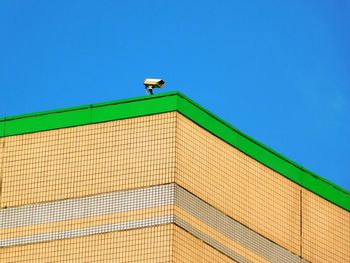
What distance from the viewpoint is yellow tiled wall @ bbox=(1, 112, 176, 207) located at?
83.1 metres

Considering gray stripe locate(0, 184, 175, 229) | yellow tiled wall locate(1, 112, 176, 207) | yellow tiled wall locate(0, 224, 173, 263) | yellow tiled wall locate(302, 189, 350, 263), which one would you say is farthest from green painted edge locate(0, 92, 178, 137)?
yellow tiled wall locate(302, 189, 350, 263)

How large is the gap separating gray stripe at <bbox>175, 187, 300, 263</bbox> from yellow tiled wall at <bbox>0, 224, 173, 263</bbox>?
1.96 meters

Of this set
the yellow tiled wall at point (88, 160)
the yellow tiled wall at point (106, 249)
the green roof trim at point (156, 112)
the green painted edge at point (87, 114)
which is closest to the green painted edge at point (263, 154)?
the green roof trim at point (156, 112)

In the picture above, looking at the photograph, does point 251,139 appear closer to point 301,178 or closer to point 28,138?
point 301,178

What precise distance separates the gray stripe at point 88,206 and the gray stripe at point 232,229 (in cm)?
98

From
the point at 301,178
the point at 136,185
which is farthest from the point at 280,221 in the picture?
the point at 136,185

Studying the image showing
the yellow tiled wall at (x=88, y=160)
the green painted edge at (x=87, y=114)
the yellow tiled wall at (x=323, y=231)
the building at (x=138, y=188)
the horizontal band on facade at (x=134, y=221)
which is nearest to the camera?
the horizontal band on facade at (x=134, y=221)

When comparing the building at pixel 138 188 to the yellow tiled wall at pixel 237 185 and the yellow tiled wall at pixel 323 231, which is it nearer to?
the yellow tiled wall at pixel 237 185

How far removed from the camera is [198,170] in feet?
276

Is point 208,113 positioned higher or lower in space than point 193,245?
higher

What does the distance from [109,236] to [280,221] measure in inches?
389

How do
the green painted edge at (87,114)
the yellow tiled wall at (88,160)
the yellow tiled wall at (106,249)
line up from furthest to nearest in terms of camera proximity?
the green painted edge at (87,114), the yellow tiled wall at (88,160), the yellow tiled wall at (106,249)

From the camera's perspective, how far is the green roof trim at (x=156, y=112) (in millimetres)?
84000

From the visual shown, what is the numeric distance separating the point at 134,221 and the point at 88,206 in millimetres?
2774
